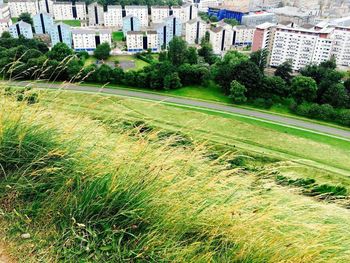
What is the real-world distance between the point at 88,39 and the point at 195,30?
12396 millimetres

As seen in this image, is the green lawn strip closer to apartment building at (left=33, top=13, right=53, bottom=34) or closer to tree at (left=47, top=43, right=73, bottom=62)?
tree at (left=47, top=43, right=73, bottom=62)

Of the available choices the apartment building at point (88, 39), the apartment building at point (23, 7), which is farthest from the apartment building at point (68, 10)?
the apartment building at point (88, 39)

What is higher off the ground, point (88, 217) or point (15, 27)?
point (88, 217)

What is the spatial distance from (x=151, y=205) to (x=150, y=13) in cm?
5150

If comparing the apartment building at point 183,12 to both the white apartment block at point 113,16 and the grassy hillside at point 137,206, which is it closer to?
the white apartment block at point 113,16

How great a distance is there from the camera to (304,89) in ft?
78.6

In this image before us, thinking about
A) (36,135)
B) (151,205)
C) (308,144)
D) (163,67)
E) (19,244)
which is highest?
(36,135)

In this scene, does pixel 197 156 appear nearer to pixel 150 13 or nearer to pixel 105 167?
pixel 105 167

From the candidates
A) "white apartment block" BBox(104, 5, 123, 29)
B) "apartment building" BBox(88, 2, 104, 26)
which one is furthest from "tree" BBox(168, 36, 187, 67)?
"apartment building" BBox(88, 2, 104, 26)

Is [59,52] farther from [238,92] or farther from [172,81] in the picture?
[238,92]

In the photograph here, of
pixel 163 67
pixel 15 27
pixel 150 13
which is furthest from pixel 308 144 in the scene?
pixel 150 13

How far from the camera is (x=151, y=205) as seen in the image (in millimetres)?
2621

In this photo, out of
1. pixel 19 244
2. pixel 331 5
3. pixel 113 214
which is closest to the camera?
pixel 19 244

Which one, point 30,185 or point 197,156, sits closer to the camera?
point 30,185
